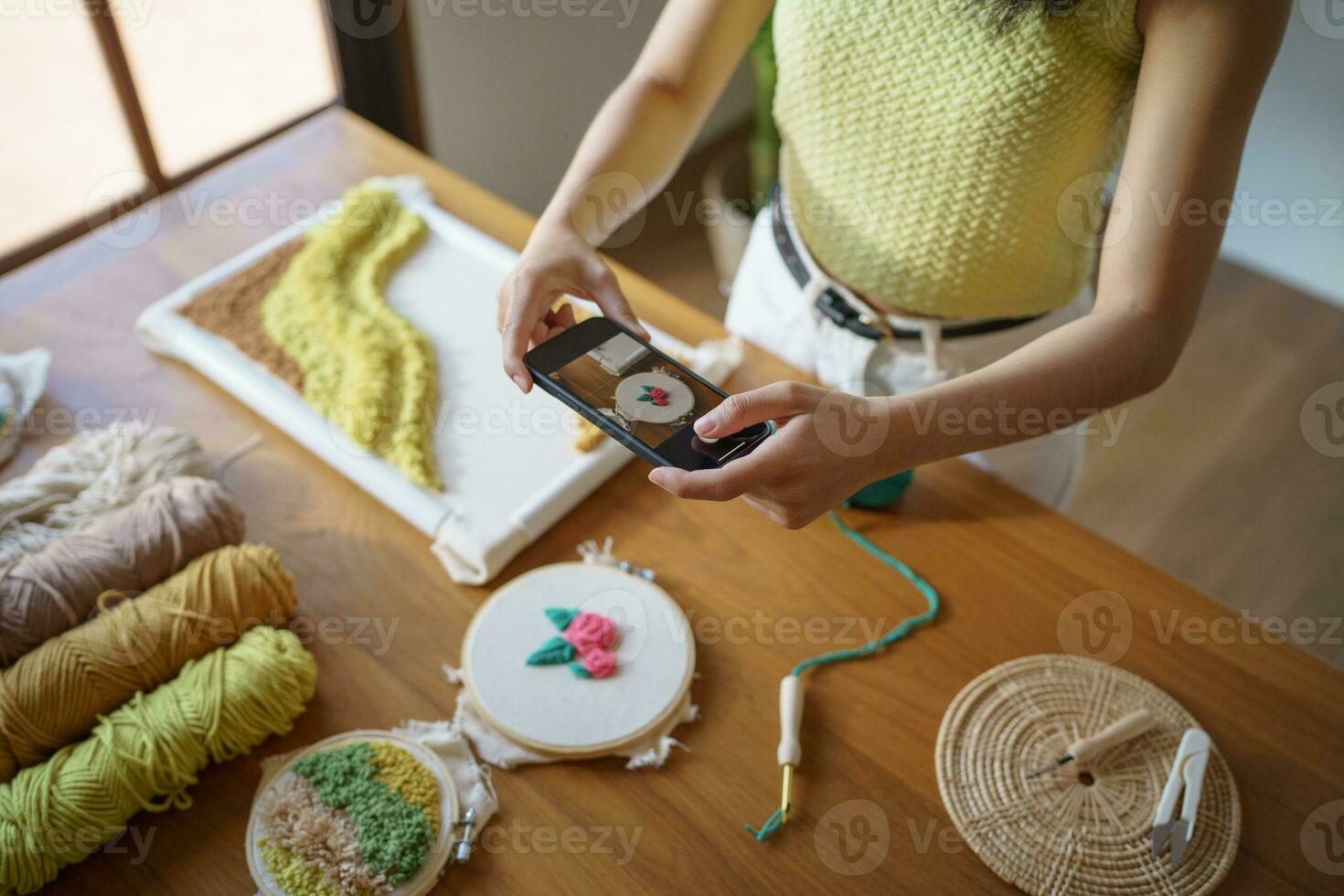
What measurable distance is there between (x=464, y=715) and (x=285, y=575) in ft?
0.61

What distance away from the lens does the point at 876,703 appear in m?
0.80

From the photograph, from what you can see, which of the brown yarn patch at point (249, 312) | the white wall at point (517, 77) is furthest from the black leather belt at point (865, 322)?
the white wall at point (517, 77)

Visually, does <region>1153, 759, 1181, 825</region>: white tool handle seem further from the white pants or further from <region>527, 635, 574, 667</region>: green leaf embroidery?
<region>527, 635, 574, 667</region>: green leaf embroidery

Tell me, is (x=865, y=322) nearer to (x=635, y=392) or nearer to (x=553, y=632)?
(x=635, y=392)

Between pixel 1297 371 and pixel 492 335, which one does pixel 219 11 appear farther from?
pixel 1297 371

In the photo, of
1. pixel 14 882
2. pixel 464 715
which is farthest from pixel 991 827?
pixel 14 882

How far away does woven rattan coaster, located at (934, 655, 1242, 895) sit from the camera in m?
0.72

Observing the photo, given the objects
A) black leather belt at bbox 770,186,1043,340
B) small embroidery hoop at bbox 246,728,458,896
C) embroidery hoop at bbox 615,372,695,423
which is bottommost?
small embroidery hoop at bbox 246,728,458,896

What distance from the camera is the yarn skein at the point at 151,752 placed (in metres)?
0.68

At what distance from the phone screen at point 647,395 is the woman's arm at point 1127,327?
4 centimetres

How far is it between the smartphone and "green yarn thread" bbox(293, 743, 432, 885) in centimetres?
30

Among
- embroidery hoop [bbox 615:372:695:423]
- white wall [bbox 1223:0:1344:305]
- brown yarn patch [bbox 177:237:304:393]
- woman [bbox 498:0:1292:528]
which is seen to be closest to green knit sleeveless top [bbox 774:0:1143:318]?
woman [bbox 498:0:1292:528]

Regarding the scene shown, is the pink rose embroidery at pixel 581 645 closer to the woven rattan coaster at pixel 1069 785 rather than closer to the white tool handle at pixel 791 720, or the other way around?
the white tool handle at pixel 791 720

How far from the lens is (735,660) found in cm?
82
